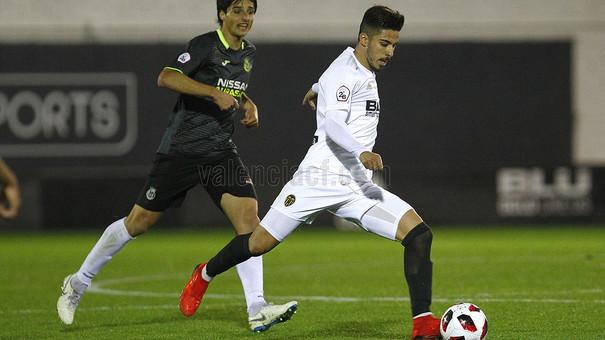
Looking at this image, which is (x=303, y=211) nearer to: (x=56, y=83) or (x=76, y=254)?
(x=76, y=254)

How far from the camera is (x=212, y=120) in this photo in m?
8.19

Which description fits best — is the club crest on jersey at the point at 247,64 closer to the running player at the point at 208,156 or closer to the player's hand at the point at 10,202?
the running player at the point at 208,156

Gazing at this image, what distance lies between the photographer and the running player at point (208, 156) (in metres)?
7.98

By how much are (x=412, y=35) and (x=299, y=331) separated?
48.3 ft

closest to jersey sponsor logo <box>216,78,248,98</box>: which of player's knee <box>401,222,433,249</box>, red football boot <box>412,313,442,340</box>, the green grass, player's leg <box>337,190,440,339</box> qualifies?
player's leg <box>337,190,440,339</box>

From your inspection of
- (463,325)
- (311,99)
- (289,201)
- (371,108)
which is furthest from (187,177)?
(463,325)

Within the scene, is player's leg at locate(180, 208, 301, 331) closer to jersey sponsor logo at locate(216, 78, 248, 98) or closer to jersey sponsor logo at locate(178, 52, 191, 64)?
jersey sponsor logo at locate(216, 78, 248, 98)

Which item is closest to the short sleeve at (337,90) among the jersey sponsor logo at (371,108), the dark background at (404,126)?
the jersey sponsor logo at (371,108)

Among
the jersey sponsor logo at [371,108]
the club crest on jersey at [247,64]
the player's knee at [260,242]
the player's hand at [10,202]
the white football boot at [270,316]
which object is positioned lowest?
the white football boot at [270,316]

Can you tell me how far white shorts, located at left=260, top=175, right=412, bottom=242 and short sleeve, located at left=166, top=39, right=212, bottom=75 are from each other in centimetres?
124

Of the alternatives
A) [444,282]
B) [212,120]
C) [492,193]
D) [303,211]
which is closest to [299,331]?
[303,211]

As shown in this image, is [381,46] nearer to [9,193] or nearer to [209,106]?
[209,106]

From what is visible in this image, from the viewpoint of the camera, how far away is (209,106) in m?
8.20

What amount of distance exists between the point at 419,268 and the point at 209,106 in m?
2.20
